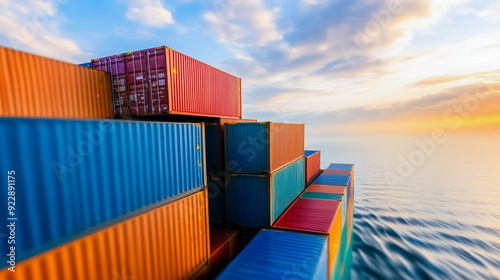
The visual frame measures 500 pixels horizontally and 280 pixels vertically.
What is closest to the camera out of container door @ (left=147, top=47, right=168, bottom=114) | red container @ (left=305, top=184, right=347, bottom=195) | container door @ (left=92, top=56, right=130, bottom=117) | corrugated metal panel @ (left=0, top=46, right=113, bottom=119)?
corrugated metal panel @ (left=0, top=46, right=113, bottom=119)

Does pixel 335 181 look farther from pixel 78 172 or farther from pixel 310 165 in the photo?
pixel 78 172

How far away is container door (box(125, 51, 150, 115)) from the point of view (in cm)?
875

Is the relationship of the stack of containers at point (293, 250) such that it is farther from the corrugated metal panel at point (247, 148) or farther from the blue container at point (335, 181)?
the blue container at point (335, 181)

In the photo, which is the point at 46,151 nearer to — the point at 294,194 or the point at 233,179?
the point at 233,179

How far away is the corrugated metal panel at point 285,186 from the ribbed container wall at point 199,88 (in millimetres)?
4974

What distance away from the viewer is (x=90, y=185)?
4.11 m

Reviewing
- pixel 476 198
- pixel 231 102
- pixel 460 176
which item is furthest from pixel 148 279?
pixel 460 176

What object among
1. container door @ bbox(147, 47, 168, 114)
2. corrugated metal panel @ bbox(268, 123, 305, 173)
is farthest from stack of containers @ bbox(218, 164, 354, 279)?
container door @ bbox(147, 47, 168, 114)

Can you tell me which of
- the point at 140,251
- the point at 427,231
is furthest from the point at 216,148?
the point at 427,231

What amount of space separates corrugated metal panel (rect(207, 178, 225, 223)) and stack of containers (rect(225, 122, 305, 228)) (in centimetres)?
34

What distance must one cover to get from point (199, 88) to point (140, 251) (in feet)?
24.8

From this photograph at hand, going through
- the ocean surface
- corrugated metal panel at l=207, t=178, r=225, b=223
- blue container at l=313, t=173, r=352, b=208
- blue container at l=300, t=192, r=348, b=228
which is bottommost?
the ocean surface

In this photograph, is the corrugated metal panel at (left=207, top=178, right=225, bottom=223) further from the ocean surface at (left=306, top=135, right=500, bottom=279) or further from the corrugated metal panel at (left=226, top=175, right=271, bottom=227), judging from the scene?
the ocean surface at (left=306, top=135, right=500, bottom=279)

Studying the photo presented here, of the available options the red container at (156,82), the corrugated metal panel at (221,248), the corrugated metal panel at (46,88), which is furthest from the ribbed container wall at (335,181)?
the corrugated metal panel at (46,88)
